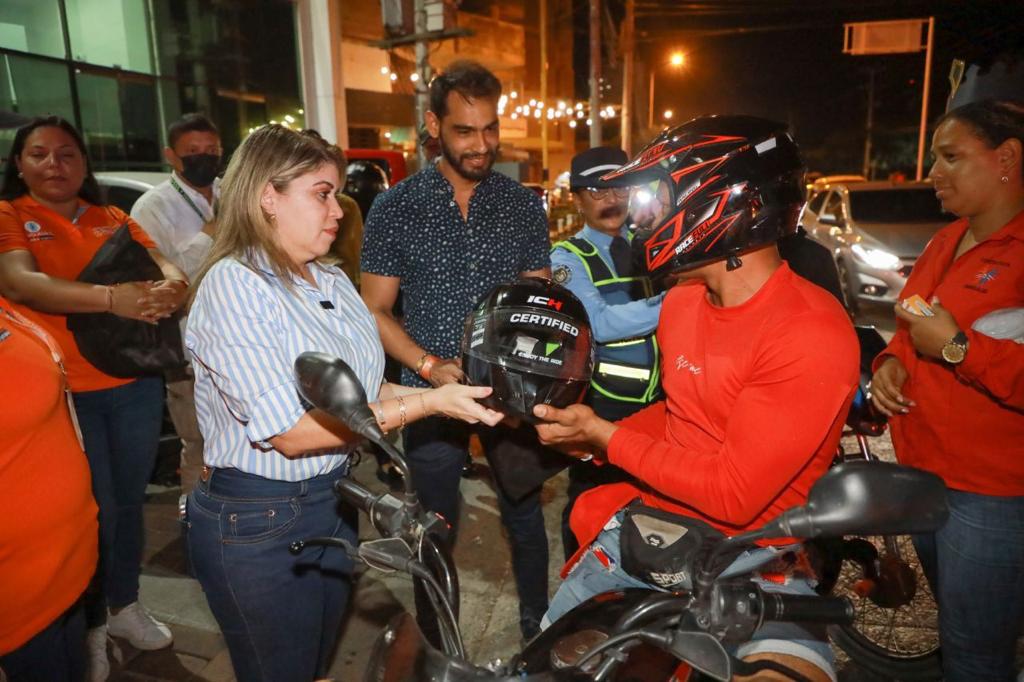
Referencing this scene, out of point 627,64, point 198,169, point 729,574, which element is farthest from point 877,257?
point 627,64

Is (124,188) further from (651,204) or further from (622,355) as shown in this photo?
(651,204)

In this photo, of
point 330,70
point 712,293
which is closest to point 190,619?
point 712,293

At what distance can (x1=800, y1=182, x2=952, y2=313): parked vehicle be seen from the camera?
11383mm

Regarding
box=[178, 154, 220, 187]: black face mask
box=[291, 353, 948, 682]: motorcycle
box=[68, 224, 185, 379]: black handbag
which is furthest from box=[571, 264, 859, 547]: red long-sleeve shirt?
box=[178, 154, 220, 187]: black face mask

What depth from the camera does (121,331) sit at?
11.6ft

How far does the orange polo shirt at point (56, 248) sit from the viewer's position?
343 cm

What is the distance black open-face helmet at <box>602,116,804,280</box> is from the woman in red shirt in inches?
31.9

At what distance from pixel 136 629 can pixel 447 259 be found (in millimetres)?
2655

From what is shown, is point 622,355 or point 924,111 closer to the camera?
point 622,355

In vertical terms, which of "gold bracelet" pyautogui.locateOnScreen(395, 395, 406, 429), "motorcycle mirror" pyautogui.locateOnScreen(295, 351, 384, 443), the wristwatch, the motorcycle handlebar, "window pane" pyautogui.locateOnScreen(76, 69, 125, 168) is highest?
"window pane" pyautogui.locateOnScreen(76, 69, 125, 168)

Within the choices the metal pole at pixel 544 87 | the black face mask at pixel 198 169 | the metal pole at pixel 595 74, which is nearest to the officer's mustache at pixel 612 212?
the black face mask at pixel 198 169

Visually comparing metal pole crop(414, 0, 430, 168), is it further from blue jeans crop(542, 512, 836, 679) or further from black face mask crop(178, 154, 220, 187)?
blue jeans crop(542, 512, 836, 679)

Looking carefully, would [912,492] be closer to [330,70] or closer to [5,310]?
[5,310]

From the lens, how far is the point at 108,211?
3922mm
